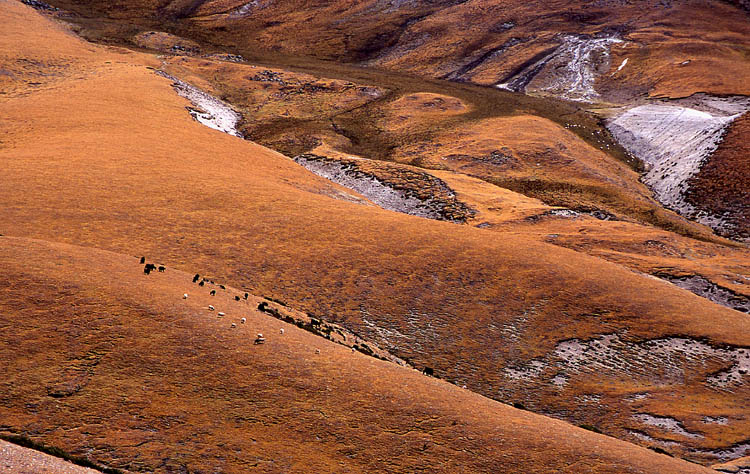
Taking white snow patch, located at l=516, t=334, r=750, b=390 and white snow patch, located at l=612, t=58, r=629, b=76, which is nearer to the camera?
white snow patch, located at l=516, t=334, r=750, b=390

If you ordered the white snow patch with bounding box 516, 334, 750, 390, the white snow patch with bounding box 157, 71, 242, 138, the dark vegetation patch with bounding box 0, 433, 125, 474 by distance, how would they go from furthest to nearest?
the white snow patch with bounding box 157, 71, 242, 138 < the white snow patch with bounding box 516, 334, 750, 390 < the dark vegetation patch with bounding box 0, 433, 125, 474

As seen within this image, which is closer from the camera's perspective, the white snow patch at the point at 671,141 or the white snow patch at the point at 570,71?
the white snow patch at the point at 671,141

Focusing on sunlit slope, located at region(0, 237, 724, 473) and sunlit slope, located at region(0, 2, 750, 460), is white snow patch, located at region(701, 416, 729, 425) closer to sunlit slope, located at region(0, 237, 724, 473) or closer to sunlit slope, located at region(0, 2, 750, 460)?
sunlit slope, located at region(0, 2, 750, 460)

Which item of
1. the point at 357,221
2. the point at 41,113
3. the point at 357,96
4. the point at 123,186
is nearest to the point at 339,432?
the point at 357,221

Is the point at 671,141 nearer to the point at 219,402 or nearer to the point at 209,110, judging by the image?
the point at 209,110

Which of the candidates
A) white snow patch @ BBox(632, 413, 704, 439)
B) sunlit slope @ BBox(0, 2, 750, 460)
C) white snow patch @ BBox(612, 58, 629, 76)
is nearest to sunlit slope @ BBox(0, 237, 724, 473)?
white snow patch @ BBox(632, 413, 704, 439)

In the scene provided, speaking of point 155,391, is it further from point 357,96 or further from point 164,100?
point 357,96

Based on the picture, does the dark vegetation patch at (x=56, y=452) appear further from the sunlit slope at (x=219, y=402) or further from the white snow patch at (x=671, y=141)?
the white snow patch at (x=671, y=141)

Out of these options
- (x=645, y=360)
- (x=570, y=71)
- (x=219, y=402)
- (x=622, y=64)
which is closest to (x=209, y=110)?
(x=645, y=360)

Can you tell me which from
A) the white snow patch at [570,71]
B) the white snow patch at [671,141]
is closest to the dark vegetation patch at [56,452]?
the white snow patch at [671,141]
